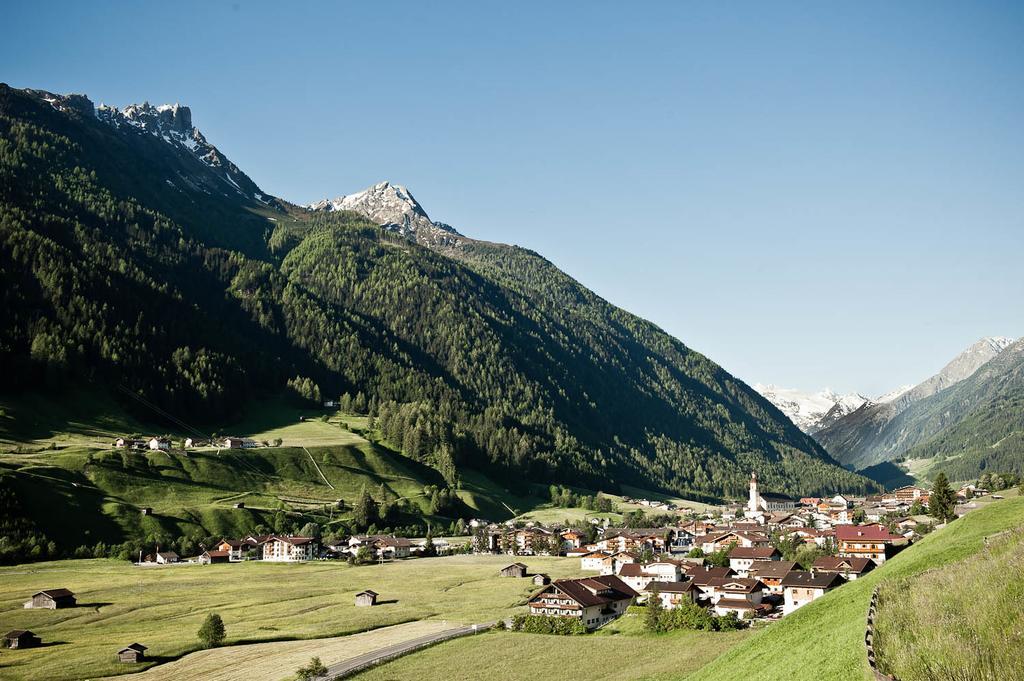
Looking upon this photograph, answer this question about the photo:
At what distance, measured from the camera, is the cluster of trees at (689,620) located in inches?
3059

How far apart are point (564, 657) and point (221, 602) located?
165ft

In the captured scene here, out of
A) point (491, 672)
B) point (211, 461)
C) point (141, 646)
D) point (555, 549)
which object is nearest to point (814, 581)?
point (491, 672)

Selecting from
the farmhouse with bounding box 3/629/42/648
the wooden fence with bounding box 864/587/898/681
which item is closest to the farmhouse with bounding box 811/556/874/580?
the wooden fence with bounding box 864/587/898/681

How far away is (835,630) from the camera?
4012 centimetres

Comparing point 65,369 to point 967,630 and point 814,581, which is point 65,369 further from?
point 967,630

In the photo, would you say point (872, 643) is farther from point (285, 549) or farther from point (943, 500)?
point (285, 549)

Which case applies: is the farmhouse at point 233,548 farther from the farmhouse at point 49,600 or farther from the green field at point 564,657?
the green field at point 564,657

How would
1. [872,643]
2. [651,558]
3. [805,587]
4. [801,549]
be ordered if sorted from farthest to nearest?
[801,549] < [651,558] < [805,587] < [872,643]

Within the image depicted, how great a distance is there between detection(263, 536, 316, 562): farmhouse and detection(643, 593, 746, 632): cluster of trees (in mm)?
81187

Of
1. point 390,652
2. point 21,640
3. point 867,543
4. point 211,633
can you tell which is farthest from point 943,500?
point 21,640

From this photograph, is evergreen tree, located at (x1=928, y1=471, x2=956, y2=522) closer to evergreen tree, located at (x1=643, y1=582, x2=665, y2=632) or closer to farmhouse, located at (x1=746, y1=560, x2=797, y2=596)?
farmhouse, located at (x1=746, y1=560, x2=797, y2=596)

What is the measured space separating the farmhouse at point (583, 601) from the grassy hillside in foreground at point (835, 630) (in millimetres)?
36842

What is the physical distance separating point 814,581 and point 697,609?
15.2 meters

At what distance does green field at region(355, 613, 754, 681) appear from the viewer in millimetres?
63062
